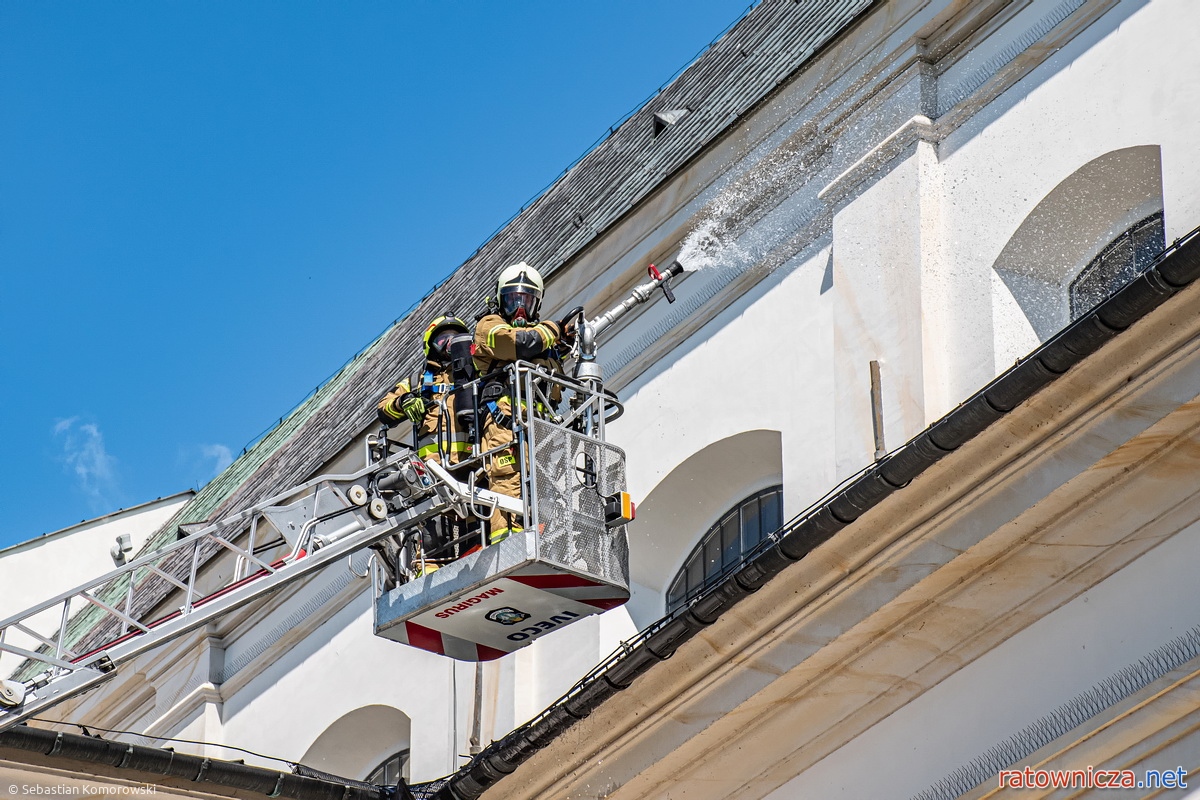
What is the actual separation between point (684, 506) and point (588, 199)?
341cm

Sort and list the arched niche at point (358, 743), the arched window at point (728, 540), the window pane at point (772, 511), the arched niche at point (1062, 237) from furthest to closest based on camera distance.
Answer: the arched niche at point (358, 743), the arched window at point (728, 540), the window pane at point (772, 511), the arched niche at point (1062, 237)

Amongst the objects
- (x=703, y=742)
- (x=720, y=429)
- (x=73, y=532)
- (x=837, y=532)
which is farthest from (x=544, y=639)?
(x=73, y=532)

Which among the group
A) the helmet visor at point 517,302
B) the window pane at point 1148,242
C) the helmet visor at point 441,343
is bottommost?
the window pane at point 1148,242

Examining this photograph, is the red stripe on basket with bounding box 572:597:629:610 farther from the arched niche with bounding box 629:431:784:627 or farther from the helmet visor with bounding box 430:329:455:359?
the arched niche with bounding box 629:431:784:627

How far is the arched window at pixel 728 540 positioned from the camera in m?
14.6

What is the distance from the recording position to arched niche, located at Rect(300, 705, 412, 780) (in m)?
17.5

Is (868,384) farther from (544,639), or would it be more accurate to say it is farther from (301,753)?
(301,753)

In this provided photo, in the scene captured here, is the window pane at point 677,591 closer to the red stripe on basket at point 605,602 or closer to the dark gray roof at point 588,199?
the red stripe on basket at point 605,602

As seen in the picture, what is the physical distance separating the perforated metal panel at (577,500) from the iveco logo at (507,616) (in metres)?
0.63

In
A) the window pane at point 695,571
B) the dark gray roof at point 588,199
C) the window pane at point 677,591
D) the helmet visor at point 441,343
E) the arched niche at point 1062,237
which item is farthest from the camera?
the dark gray roof at point 588,199

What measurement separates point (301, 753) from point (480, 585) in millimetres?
6183

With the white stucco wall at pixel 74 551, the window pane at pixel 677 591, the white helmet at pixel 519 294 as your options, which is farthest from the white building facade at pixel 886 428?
the white stucco wall at pixel 74 551

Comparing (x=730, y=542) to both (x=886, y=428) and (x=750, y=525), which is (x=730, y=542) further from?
(x=886, y=428)

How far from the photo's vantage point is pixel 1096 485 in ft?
34.9
